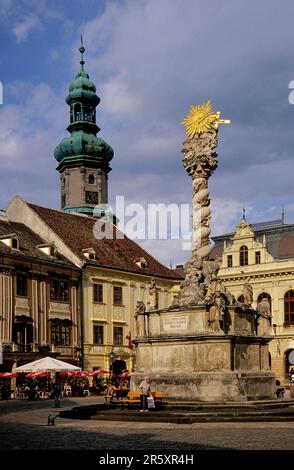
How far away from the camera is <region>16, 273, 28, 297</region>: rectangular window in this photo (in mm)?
45094

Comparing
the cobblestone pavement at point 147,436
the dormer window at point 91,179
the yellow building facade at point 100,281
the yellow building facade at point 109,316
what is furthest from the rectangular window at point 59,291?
the cobblestone pavement at point 147,436

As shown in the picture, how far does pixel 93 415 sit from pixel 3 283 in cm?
2445

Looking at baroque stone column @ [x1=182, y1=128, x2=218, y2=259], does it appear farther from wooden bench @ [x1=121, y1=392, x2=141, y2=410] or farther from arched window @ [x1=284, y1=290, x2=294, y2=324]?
arched window @ [x1=284, y1=290, x2=294, y2=324]

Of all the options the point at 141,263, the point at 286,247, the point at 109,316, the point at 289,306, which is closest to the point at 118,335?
the point at 109,316

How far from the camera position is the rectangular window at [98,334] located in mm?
50812

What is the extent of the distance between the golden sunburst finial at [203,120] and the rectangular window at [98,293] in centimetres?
2657

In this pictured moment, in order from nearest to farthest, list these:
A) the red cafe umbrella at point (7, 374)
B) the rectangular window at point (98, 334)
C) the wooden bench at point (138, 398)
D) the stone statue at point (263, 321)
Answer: the wooden bench at point (138, 398), the stone statue at point (263, 321), the red cafe umbrella at point (7, 374), the rectangular window at point (98, 334)

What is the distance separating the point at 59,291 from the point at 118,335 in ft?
22.0

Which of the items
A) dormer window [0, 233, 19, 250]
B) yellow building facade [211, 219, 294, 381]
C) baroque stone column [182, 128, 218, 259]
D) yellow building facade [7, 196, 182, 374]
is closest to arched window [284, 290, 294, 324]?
yellow building facade [211, 219, 294, 381]

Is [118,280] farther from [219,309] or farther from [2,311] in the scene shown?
[219,309]

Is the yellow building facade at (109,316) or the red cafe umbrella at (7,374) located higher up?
the yellow building facade at (109,316)

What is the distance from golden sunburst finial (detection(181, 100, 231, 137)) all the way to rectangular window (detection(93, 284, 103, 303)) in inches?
1046

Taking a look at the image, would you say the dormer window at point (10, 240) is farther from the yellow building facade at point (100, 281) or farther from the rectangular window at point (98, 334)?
the rectangular window at point (98, 334)

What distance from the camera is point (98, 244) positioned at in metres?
55.9
